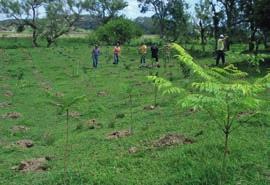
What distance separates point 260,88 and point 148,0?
7829 centimetres

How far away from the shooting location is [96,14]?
9744 centimetres

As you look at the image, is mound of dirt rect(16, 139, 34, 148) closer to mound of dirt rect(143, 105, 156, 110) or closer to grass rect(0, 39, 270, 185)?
grass rect(0, 39, 270, 185)

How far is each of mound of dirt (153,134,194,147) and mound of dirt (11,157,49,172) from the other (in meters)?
2.96

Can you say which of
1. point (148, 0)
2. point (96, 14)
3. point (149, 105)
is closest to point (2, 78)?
point (149, 105)

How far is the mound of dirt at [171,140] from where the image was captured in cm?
1314

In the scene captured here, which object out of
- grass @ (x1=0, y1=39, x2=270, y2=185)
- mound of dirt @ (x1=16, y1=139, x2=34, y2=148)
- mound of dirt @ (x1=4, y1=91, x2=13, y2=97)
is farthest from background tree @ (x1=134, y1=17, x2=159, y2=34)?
mound of dirt @ (x1=16, y1=139, x2=34, y2=148)

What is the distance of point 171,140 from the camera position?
13398 millimetres

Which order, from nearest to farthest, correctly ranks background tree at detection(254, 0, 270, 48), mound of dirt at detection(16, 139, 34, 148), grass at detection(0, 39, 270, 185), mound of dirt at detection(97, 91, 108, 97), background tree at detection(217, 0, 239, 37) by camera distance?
1. grass at detection(0, 39, 270, 185)
2. mound of dirt at detection(16, 139, 34, 148)
3. mound of dirt at detection(97, 91, 108, 97)
4. background tree at detection(254, 0, 270, 48)
5. background tree at detection(217, 0, 239, 37)

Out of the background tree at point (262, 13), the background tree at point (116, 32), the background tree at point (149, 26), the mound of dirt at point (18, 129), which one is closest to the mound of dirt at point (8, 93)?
the mound of dirt at point (18, 129)

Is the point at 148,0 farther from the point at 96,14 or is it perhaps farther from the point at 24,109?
the point at 24,109

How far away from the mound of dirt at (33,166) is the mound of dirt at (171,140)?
296 cm

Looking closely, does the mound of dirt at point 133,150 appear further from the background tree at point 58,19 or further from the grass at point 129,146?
the background tree at point 58,19

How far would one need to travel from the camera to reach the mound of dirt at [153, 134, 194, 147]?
13141 millimetres

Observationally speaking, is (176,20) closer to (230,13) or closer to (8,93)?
(230,13)
